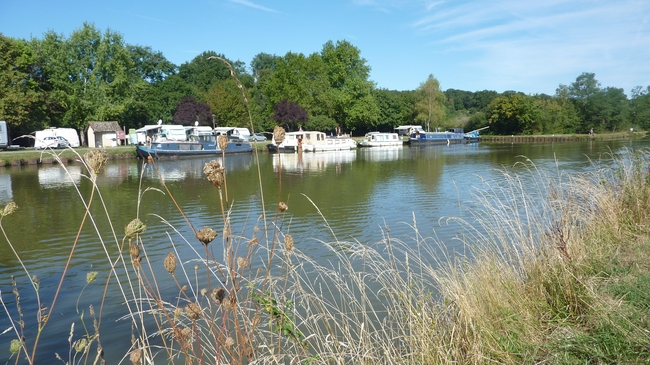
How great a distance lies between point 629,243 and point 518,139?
6449 cm

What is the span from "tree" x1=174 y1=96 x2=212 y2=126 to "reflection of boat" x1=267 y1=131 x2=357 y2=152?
12109mm

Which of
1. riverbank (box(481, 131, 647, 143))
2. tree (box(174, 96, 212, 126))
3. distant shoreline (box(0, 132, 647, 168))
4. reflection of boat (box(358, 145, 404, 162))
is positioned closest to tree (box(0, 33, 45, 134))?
distant shoreline (box(0, 132, 647, 168))

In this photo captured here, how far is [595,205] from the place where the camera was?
645 cm

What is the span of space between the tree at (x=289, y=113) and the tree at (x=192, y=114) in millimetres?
7423

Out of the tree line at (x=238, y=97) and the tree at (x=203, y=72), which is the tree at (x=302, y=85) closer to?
the tree line at (x=238, y=97)

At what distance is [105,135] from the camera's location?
47.8m

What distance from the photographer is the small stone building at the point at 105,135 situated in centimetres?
4719

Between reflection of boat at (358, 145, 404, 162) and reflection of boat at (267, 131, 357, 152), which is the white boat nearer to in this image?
reflection of boat at (358, 145, 404, 162)

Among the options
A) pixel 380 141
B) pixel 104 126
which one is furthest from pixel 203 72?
pixel 380 141

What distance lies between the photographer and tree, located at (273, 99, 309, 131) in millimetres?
53125

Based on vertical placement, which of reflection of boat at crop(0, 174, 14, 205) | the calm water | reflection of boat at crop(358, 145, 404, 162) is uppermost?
reflection of boat at crop(0, 174, 14, 205)

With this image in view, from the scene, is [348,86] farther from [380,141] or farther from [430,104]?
[430,104]

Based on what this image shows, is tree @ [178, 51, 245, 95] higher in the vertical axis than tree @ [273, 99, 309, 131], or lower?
higher

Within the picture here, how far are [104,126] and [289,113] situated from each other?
18679mm
